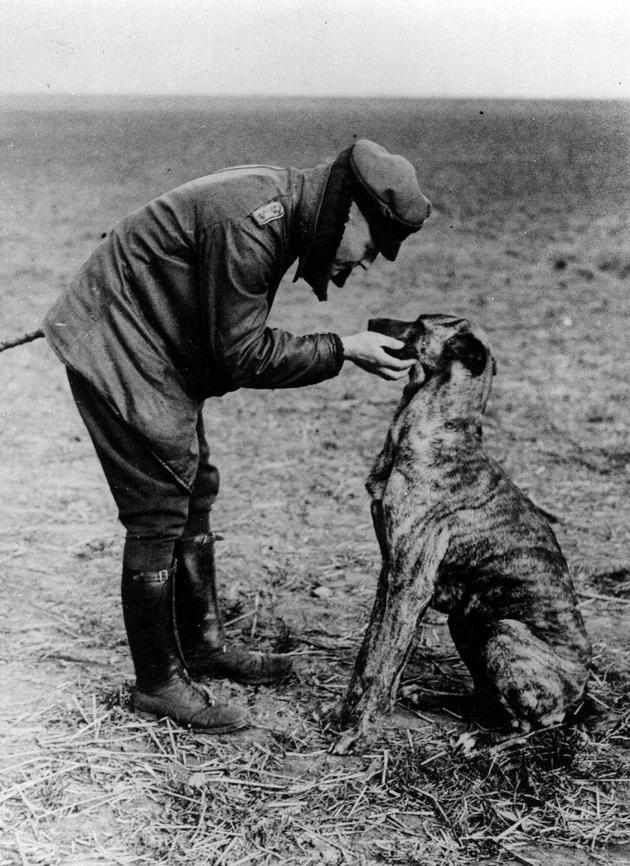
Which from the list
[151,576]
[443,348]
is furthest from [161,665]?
[443,348]

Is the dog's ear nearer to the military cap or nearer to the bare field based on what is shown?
the military cap

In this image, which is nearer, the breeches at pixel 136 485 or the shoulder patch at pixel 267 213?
the shoulder patch at pixel 267 213

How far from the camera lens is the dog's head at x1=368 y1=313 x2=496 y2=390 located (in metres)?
3.49

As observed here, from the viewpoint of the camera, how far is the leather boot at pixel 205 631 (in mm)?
3873

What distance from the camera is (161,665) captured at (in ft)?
11.6

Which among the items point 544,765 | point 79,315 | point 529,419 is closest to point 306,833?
point 544,765

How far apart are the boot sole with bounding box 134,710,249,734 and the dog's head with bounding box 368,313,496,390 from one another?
1584 mm

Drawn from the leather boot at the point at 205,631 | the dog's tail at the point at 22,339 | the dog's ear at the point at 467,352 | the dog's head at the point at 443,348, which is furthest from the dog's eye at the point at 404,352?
the dog's tail at the point at 22,339

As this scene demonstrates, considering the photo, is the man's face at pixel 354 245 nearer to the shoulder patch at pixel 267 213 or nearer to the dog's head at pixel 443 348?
the shoulder patch at pixel 267 213

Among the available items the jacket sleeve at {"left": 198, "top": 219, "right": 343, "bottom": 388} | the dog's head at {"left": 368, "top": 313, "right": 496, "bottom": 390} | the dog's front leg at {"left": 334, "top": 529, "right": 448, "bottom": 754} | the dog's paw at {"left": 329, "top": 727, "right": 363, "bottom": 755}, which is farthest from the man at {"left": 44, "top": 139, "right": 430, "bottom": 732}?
the dog's front leg at {"left": 334, "top": 529, "right": 448, "bottom": 754}

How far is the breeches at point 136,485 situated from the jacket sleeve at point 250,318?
45 centimetres

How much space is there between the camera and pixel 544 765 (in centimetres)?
326

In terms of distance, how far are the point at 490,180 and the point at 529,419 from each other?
1015cm

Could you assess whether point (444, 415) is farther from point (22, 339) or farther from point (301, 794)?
point (22, 339)
